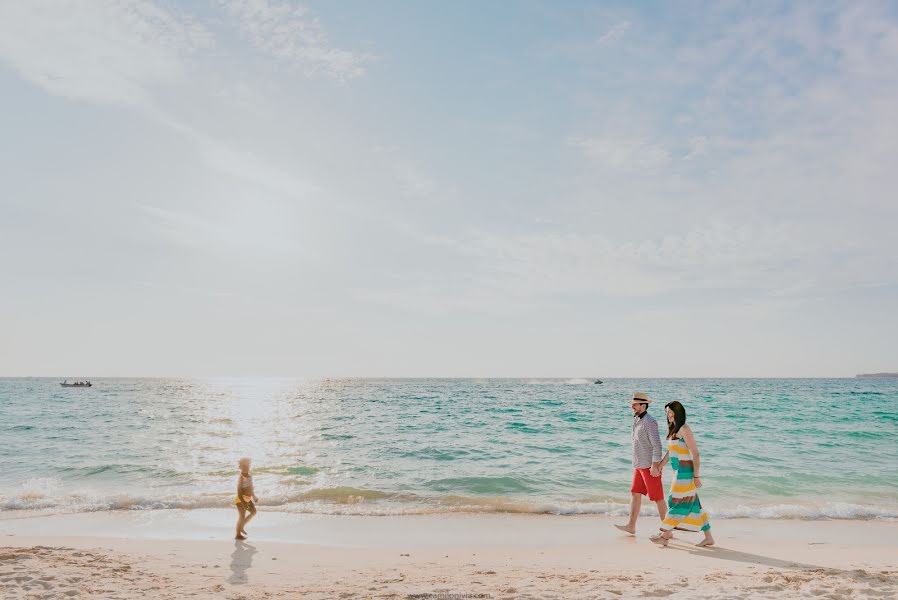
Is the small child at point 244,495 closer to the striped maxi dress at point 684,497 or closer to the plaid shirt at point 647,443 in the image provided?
the plaid shirt at point 647,443

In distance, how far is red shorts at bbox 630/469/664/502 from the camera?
27.7 feet

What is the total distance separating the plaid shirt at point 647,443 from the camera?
8.45m

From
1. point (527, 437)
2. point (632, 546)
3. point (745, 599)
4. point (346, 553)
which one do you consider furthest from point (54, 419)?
point (745, 599)

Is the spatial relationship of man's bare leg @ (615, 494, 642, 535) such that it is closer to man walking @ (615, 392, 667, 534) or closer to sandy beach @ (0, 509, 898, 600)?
man walking @ (615, 392, 667, 534)

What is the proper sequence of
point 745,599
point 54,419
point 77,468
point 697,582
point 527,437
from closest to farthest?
point 745,599, point 697,582, point 77,468, point 527,437, point 54,419

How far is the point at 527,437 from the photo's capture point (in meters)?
22.9

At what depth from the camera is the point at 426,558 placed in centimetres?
754

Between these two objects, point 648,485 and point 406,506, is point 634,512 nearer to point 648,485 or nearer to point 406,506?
point 648,485

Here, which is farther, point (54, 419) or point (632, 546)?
point (54, 419)

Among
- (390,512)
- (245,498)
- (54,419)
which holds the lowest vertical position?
(54,419)

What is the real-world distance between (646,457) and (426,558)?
3794 millimetres

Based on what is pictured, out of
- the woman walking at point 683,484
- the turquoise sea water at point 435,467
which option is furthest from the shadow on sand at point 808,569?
the turquoise sea water at point 435,467

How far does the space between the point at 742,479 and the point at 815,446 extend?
373 inches

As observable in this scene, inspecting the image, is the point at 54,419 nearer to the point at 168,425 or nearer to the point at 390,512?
the point at 168,425
